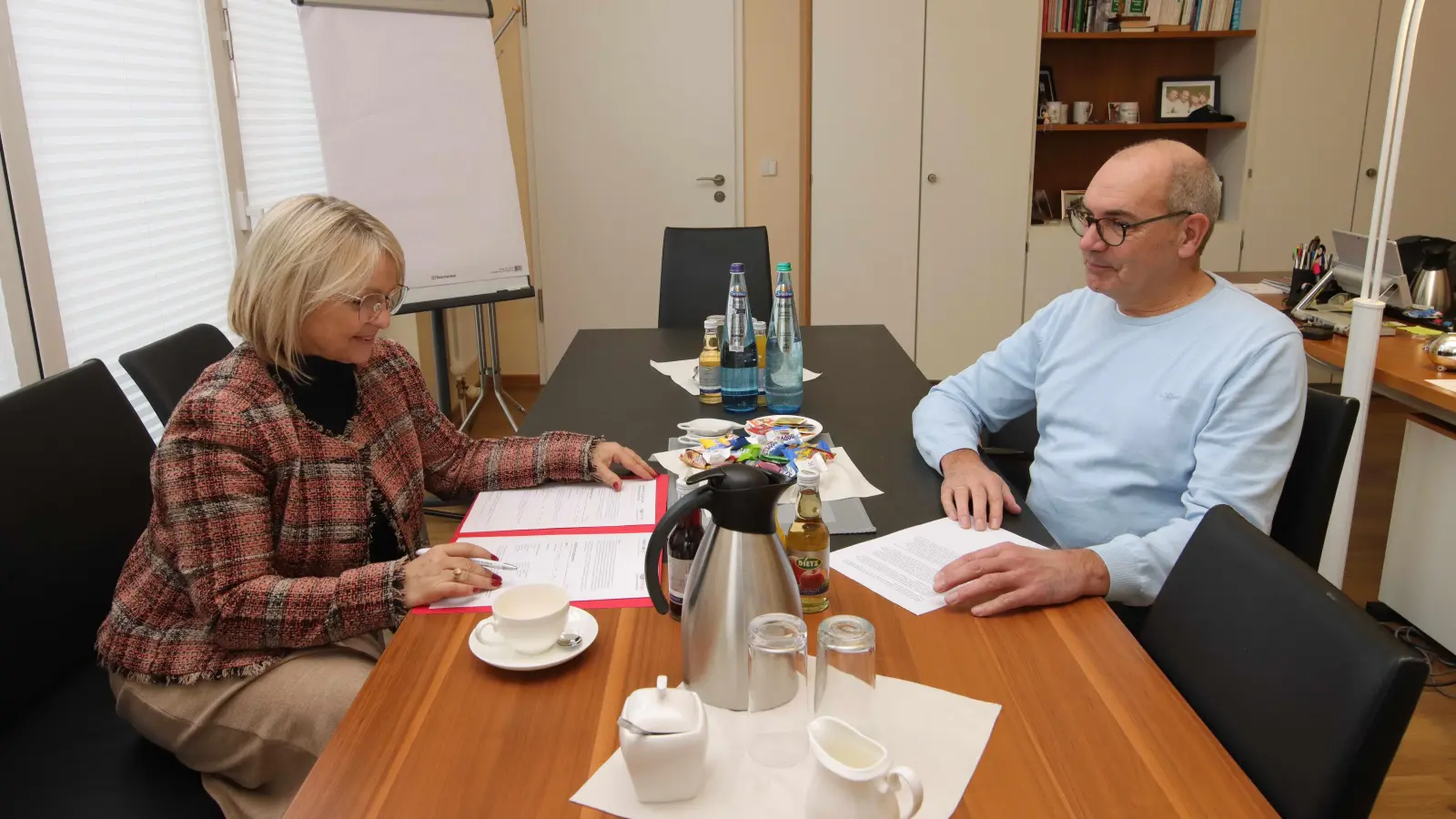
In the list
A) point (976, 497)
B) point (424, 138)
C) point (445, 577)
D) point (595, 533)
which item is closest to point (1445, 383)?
point (976, 497)

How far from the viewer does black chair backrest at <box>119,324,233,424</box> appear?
5.58 feet

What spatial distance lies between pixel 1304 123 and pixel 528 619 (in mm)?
4707

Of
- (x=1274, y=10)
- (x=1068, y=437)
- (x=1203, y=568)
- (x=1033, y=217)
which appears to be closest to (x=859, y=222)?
(x=1033, y=217)

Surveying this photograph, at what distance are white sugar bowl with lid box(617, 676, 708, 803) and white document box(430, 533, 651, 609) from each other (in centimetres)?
34

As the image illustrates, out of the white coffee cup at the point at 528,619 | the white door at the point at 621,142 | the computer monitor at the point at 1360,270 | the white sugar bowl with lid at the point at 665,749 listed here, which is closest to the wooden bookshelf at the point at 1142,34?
the white door at the point at 621,142

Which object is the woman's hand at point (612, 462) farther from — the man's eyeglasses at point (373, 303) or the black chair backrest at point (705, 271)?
the black chair backrest at point (705, 271)

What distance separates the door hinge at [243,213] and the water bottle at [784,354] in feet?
5.97

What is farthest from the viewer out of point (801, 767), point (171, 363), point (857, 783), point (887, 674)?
point (171, 363)

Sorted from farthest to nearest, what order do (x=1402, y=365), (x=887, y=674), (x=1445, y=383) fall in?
(x=1402, y=365)
(x=1445, y=383)
(x=887, y=674)

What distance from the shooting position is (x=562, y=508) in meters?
1.52

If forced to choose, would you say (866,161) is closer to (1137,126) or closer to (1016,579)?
(1137,126)

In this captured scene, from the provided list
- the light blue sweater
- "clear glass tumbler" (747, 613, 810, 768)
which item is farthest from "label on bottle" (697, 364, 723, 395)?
"clear glass tumbler" (747, 613, 810, 768)

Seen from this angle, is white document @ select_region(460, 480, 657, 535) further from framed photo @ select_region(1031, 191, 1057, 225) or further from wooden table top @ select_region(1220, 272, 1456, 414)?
framed photo @ select_region(1031, 191, 1057, 225)

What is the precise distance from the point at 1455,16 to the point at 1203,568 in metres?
4.53
